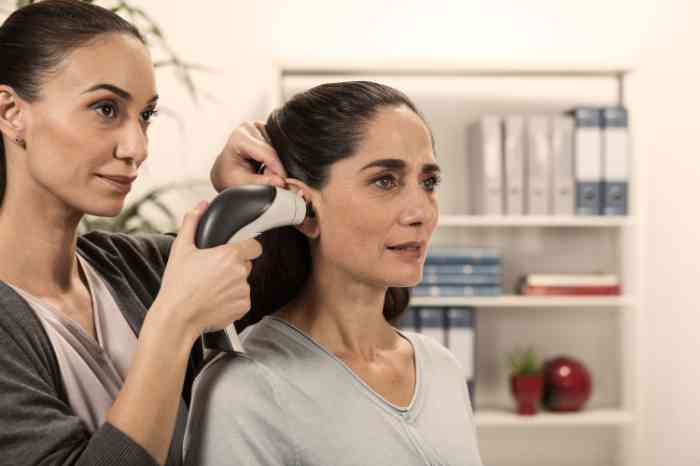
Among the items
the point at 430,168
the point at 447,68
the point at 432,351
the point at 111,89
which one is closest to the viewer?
the point at 111,89

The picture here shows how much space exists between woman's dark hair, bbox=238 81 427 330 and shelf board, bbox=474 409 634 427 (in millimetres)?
2153

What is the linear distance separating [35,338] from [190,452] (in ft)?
0.80

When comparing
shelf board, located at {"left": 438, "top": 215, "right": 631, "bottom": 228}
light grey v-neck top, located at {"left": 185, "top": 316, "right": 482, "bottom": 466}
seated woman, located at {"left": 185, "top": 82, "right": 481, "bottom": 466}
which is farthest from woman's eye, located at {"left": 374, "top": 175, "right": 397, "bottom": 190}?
shelf board, located at {"left": 438, "top": 215, "right": 631, "bottom": 228}

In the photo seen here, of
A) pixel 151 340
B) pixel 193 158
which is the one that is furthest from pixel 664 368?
pixel 151 340

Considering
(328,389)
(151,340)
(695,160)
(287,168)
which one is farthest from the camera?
(695,160)

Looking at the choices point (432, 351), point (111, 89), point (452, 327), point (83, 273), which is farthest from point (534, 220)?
point (111, 89)

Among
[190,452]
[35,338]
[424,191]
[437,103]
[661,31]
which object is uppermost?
[661,31]

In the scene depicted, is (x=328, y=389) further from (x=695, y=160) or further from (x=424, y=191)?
(x=695, y=160)

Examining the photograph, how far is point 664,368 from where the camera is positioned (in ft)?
11.3

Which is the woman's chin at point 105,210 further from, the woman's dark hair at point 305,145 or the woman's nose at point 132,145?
the woman's dark hair at point 305,145

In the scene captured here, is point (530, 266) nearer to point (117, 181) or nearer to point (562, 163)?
point (562, 163)

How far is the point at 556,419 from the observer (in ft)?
10.4

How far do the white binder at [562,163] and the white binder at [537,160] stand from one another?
3 centimetres

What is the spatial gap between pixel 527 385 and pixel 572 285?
44 cm
